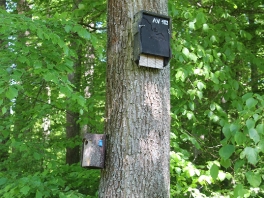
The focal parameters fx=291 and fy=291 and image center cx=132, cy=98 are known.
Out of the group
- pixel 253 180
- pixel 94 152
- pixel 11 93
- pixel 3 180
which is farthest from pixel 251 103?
pixel 3 180

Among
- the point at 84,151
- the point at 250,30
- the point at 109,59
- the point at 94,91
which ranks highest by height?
the point at 250,30

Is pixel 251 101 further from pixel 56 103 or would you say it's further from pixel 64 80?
pixel 56 103

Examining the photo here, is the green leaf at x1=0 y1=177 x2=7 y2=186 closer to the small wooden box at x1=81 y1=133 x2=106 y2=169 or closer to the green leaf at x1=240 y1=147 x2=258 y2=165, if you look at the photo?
the small wooden box at x1=81 y1=133 x2=106 y2=169

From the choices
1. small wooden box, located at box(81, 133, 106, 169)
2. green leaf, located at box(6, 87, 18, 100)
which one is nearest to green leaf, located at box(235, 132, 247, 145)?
small wooden box, located at box(81, 133, 106, 169)

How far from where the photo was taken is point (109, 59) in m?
1.90

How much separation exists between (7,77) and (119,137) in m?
0.89

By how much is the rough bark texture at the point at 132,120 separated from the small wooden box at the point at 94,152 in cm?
4

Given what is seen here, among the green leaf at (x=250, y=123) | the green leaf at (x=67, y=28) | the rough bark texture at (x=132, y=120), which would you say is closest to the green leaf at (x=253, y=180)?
the green leaf at (x=250, y=123)

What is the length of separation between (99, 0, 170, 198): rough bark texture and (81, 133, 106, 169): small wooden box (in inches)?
1.5

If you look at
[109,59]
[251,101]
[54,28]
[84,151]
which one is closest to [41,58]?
[54,28]

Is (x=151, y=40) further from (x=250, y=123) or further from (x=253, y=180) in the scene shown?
(x=253, y=180)

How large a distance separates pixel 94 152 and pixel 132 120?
31 cm

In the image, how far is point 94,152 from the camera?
179cm

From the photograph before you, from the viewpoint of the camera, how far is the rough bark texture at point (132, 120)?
5.64ft
